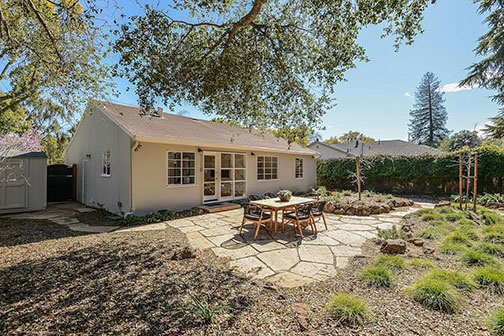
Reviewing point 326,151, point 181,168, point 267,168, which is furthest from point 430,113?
point 181,168

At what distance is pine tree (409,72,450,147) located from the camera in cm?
3354

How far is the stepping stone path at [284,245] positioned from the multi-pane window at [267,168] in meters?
4.06

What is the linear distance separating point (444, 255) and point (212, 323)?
4.24 metres

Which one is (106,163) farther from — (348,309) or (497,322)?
(497,322)

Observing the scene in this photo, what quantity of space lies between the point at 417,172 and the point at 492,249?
10.1 meters

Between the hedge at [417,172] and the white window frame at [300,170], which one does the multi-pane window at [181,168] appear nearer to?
the white window frame at [300,170]

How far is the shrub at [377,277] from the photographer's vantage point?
9.69 feet

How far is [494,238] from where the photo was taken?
462cm

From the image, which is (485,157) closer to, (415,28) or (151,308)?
(415,28)

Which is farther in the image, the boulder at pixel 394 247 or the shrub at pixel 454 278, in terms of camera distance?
the boulder at pixel 394 247

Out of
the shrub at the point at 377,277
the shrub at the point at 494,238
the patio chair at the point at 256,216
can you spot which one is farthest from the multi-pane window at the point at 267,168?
the shrub at the point at 377,277

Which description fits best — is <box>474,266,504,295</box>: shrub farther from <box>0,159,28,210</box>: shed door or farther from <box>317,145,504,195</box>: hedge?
<box>0,159,28,210</box>: shed door

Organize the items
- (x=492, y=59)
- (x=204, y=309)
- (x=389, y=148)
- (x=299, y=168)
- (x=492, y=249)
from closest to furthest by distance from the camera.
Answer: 1. (x=204, y=309)
2. (x=492, y=249)
3. (x=299, y=168)
4. (x=492, y=59)
5. (x=389, y=148)

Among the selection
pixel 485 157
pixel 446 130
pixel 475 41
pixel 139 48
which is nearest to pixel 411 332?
pixel 139 48
